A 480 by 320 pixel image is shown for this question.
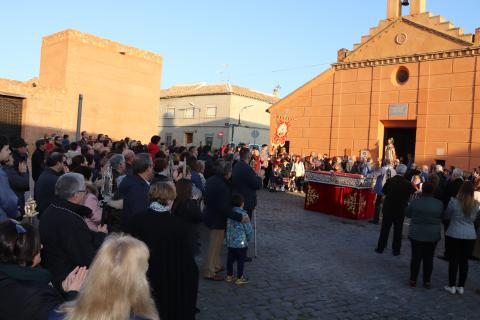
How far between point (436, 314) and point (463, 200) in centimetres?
193

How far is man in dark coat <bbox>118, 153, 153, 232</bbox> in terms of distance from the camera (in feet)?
15.6

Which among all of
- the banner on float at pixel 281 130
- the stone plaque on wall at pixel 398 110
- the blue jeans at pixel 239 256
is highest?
the stone plaque on wall at pixel 398 110

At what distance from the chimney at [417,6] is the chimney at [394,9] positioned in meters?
0.78

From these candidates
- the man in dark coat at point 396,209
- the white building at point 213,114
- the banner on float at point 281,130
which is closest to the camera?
the man in dark coat at point 396,209

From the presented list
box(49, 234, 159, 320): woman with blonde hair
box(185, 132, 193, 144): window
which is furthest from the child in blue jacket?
→ box(185, 132, 193, 144): window

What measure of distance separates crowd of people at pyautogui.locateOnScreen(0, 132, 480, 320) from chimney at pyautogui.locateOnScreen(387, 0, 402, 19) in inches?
562

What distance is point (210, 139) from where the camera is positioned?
47188 mm

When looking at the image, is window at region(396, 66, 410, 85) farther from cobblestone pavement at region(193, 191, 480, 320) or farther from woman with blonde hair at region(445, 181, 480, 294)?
woman with blonde hair at region(445, 181, 480, 294)

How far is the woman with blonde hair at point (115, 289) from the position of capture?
6.24 ft

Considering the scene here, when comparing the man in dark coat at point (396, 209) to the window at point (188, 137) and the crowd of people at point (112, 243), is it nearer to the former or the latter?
the crowd of people at point (112, 243)

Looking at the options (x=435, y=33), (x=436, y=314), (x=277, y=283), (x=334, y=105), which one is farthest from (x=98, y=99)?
(x=436, y=314)

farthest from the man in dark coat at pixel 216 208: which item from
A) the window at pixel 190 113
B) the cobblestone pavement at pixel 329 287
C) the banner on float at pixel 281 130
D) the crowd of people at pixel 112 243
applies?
the window at pixel 190 113

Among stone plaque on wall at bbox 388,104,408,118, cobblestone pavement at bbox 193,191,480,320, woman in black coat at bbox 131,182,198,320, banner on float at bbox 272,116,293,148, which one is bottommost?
cobblestone pavement at bbox 193,191,480,320

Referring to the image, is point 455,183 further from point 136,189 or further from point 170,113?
point 170,113
